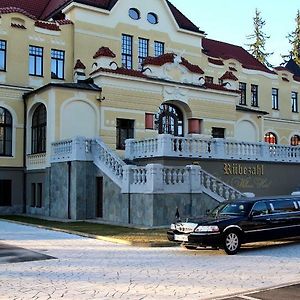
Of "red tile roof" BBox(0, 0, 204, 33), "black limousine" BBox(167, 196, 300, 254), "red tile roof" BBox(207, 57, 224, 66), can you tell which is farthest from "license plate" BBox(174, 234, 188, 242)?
"red tile roof" BBox(207, 57, 224, 66)

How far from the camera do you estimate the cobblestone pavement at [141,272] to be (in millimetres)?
9367

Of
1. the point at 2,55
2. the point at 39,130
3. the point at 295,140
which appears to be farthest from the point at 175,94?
the point at 295,140

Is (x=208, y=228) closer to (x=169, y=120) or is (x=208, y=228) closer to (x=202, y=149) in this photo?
(x=202, y=149)

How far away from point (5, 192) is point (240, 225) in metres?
19.9

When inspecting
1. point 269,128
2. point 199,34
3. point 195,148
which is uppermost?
point 199,34

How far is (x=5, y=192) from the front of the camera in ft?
103

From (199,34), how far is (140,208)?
21.0 metres

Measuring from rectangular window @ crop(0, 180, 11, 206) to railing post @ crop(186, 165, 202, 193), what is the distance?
45.5ft

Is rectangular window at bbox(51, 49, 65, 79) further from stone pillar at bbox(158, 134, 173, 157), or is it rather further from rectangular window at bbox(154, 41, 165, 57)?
stone pillar at bbox(158, 134, 173, 157)

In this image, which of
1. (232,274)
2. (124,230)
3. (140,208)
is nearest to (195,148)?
(140,208)

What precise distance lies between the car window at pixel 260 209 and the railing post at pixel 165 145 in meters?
Answer: 8.91

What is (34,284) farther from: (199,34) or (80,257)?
(199,34)

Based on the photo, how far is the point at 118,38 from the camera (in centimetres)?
3519

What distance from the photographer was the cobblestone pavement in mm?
9367
